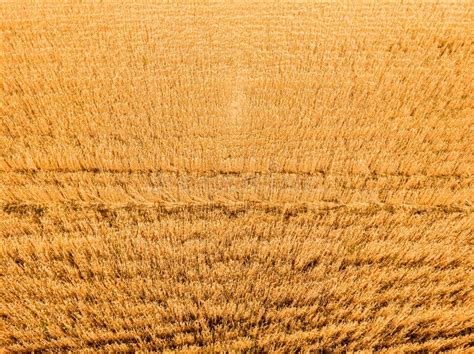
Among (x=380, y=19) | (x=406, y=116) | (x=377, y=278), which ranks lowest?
(x=377, y=278)

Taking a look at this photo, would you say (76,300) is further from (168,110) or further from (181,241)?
(168,110)

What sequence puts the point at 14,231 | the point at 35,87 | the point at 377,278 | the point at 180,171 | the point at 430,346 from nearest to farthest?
1. the point at 430,346
2. the point at 377,278
3. the point at 14,231
4. the point at 180,171
5. the point at 35,87

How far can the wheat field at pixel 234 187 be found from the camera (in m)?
4.33

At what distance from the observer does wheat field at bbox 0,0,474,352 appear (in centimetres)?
433

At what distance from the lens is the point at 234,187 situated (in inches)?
225

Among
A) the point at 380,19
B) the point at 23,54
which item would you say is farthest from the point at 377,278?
the point at 23,54

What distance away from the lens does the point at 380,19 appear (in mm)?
10102

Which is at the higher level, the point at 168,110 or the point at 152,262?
the point at 168,110

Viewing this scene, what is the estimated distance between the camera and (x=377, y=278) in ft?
15.5

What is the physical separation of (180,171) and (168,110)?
67.8 inches

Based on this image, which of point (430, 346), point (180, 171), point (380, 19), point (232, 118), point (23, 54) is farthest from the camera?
point (380, 19)

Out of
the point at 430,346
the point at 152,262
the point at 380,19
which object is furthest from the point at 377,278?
the point at 380,19

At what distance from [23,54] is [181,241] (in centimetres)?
666

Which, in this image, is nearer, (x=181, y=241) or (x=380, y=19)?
(x=181, y=241)
